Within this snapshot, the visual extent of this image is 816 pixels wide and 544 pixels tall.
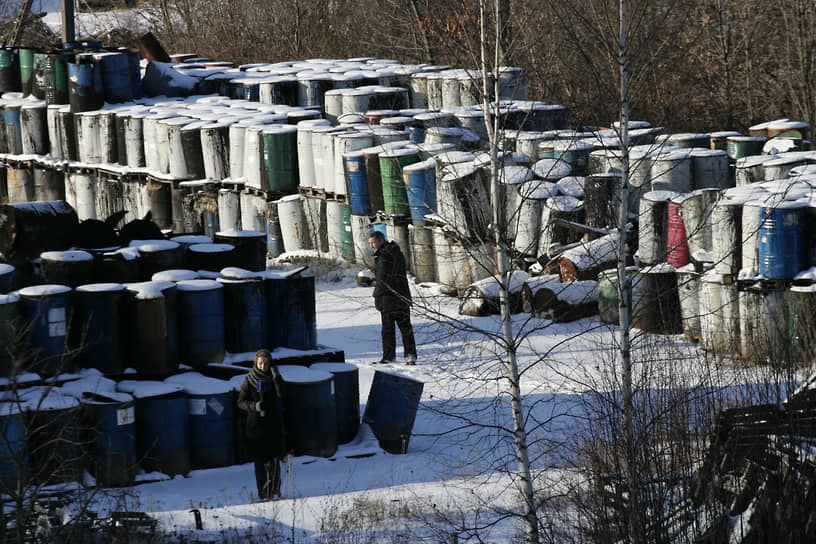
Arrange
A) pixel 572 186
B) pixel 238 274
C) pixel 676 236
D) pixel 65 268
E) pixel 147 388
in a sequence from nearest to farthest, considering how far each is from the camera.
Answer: pixel 147 388
pixel 65 268
pixel 238 274
pixel 676 236
pixel 572 186

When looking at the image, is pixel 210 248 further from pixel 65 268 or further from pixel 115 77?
pixel 115 77

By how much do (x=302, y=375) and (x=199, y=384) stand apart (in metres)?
0.85

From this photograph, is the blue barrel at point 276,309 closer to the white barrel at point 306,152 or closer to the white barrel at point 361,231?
the white barrel at point 361,231

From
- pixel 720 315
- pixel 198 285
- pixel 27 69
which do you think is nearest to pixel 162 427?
pixel 198 285

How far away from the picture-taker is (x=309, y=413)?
8.91 metres

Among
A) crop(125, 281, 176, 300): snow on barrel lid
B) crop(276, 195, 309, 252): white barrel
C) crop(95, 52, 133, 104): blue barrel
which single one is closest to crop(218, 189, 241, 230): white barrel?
crop(276, 195, 309, 252): white barrel

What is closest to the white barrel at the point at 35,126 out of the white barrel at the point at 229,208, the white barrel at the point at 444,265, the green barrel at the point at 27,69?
the green barrel at the point at 27,69

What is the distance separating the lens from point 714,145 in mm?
15875

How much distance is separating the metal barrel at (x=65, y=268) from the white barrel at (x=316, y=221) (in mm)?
6228

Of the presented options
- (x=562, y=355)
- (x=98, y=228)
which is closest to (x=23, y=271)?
(x=98, y=228)

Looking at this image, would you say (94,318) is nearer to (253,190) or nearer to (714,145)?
(253,190)

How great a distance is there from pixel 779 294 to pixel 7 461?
6.99 m

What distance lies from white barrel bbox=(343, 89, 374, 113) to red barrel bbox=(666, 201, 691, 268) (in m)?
7.31

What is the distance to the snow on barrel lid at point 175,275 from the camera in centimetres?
933
